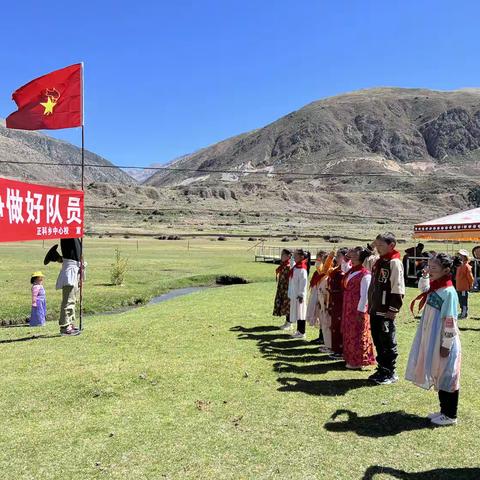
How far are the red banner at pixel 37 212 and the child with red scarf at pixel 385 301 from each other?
6.30 meters

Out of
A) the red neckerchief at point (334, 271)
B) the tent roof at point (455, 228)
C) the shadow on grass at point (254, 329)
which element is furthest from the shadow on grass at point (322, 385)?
the tent roof at point (455, 228)

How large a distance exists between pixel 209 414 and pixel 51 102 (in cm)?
773

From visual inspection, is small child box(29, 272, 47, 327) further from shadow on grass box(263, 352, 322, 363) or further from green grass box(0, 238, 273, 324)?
shadow on grass box(263, 352, 322, 363)

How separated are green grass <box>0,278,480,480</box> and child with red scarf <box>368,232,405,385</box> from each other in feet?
1.02

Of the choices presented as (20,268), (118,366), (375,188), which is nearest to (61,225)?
(118,366)

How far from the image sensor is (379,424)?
19.7ft

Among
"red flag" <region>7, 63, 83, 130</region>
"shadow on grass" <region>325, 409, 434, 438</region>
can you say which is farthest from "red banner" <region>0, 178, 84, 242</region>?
"shadow on grass" <region>325, 409, 434, 438</region>

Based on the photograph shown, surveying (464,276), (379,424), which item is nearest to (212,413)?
(379,424)

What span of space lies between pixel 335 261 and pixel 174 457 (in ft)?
18.3

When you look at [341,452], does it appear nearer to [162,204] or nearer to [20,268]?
[20,268]

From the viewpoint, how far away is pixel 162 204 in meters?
132

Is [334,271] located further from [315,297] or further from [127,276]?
[127,276]

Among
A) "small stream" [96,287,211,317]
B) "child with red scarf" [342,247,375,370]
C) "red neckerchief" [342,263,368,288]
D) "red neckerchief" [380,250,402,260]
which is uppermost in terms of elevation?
"red neckerchief" [380,250,402,260]

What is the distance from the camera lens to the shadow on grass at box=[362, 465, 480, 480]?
478 cm
